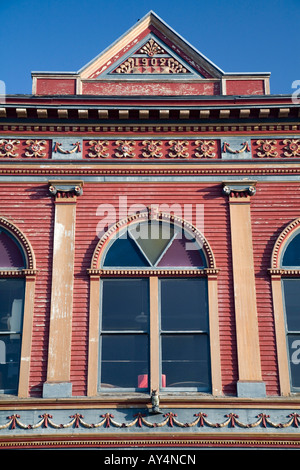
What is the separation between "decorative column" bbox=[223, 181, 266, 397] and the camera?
12.9 m

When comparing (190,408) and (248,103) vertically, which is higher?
(248,103)

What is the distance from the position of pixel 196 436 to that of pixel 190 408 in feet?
1.74

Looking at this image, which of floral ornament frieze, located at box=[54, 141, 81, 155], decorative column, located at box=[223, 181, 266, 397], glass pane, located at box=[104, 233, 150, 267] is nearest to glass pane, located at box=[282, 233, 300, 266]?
decorative column, located at box=[223, 181, 266, 397]

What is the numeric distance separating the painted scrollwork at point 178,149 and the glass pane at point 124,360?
429 cm

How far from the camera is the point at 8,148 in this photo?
1507 centimetres

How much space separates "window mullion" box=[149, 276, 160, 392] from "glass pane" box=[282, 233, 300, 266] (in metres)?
2.83

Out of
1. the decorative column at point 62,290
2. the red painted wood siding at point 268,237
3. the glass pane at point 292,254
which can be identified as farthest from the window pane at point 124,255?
the glass pane at point 292,254

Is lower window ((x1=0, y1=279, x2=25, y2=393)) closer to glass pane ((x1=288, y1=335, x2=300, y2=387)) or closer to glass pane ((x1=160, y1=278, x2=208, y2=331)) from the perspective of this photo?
glass pane ((x1=160, y1=278, x2=208, y2=331))

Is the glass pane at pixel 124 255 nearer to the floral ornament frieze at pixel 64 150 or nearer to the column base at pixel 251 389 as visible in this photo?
the floral ornament frieze at pixel 64 150

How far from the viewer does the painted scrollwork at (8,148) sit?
15.0m

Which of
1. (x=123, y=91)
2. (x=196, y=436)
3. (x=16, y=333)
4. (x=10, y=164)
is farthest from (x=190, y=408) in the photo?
(x=123, y=91)

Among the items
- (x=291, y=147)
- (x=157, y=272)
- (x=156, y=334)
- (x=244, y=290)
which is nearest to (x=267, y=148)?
(x=291, y=147)
